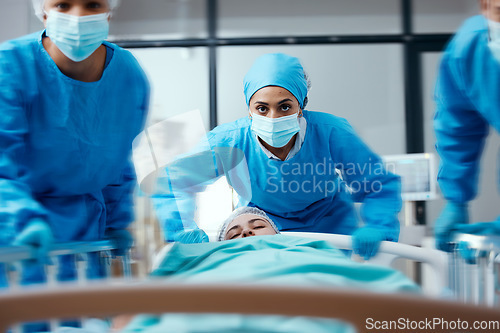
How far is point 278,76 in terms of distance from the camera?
5.24ft

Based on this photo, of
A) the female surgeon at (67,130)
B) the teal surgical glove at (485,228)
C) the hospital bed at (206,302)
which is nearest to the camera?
the hospital bed at (206,302)

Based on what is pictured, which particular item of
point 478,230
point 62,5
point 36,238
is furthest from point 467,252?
point 62,5

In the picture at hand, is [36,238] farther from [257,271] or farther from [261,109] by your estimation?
[261,109]

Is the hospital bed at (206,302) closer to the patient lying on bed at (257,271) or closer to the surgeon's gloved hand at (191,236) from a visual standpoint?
the patient lying on bed at (257,271)

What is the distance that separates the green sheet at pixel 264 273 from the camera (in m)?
0.74

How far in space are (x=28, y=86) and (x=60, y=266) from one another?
49cm

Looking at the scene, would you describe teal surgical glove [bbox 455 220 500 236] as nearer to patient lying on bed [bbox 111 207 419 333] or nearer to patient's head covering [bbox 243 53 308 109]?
patient lying on bed [bbox 111 207 419 333]

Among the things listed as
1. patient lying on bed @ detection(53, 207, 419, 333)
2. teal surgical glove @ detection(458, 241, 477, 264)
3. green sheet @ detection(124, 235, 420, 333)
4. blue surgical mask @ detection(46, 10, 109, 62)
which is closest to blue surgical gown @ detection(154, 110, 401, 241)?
patient lying on bed @ detection(53, 207, 419, 333)

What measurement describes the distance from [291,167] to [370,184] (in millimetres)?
265

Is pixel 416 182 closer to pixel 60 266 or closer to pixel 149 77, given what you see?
pixel 149 77

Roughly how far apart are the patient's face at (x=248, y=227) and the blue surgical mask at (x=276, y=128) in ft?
0.84

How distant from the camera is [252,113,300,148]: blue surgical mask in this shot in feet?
5.21

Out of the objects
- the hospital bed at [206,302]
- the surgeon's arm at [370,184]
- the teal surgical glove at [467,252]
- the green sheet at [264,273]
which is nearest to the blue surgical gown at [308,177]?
the surgeon's arm at [370,184]

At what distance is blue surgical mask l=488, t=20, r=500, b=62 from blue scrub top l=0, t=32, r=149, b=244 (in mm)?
1022
